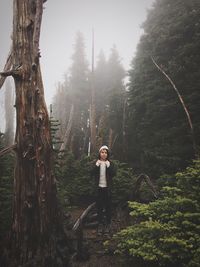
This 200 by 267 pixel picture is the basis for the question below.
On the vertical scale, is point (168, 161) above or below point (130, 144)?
below

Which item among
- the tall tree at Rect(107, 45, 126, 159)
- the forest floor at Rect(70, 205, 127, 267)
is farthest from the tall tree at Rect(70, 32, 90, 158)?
the forest floor at Rect(70, 205, 127, 267)

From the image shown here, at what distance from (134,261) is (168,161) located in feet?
25.8

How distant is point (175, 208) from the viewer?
178 inches

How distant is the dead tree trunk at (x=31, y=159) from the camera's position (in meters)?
4.56

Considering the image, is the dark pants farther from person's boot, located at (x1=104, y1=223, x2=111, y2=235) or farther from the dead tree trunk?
the dead tree trunk

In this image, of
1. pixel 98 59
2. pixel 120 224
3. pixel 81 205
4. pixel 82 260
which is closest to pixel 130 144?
pixel 81 205

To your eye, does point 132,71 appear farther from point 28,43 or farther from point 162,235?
point 162,235

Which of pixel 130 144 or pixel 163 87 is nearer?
pixel 163 87

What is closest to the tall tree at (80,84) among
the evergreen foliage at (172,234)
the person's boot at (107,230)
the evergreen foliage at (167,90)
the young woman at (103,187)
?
the evergreen foliage at (167,90)

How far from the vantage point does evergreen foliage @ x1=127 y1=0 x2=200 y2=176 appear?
1193cm

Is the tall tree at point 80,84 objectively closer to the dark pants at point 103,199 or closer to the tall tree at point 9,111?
the tall tree at point 9,111

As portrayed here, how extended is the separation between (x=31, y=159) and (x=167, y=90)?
1010 centimetres

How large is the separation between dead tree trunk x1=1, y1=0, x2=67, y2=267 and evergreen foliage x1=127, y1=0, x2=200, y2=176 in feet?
25.7

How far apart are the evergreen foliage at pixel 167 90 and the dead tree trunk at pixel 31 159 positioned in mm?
7835
